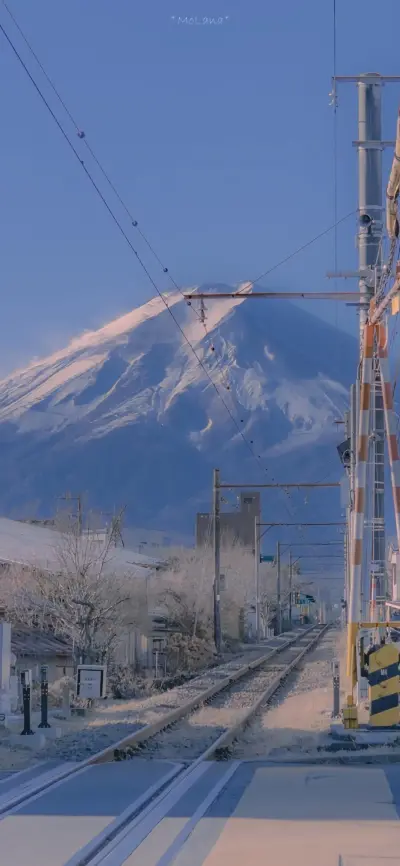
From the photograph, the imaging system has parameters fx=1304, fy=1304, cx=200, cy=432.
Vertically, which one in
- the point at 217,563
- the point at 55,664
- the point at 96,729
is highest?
the point at 217,563

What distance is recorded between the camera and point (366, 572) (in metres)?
25.5

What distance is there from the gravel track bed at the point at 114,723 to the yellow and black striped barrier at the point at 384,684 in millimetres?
3785

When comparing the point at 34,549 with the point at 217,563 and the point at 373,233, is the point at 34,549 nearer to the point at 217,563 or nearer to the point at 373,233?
the point at 217,563

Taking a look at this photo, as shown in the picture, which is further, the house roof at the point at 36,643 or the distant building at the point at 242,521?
the distant building at the point at 242,521

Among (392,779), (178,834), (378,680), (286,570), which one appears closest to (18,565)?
(378,680)

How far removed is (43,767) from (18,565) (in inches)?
1059

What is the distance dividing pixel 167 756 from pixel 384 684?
3294 millimetres

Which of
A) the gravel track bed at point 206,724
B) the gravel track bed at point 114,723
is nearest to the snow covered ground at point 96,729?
the gravel track bed at point 114,723

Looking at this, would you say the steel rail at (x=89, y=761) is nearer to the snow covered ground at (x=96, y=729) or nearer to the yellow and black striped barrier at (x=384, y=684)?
the snow covered ground at (x=96, y=729)

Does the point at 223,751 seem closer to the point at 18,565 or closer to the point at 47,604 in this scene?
the point at 47,604

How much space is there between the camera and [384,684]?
58.2 ft

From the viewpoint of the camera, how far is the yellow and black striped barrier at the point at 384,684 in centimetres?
1761

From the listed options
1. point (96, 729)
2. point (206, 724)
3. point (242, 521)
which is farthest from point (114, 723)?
point (242, 521)

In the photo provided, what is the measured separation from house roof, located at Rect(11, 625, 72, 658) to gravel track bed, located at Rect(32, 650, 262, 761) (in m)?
6.39
